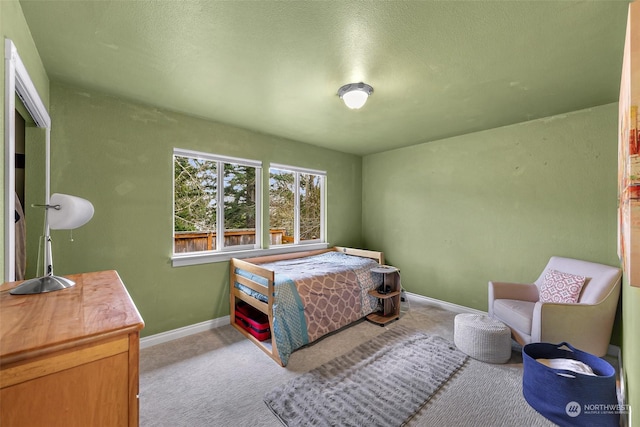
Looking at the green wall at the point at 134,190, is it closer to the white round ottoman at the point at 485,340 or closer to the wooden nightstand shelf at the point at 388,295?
the wooden nightstand shelf at the point at 388,295

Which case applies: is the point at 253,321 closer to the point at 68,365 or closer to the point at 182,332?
the point at 182,332

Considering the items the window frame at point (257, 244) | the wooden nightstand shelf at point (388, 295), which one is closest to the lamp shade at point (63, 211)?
the window frame at point (257, 244)

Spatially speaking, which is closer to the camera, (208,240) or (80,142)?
(80,142)

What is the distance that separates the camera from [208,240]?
3201 millimetres

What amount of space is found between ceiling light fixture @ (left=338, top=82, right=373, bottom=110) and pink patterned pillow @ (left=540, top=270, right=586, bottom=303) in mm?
2514

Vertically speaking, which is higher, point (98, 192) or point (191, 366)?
point (98, 192)

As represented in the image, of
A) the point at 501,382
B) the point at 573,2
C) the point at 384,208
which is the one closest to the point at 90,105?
the point at 573,2

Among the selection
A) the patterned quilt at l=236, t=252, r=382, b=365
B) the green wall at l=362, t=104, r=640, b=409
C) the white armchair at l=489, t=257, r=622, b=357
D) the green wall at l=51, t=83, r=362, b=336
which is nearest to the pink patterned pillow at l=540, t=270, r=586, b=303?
the white armchair at l=489, t=257, r=622, b=357

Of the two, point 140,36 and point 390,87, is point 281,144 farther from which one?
point 140,36

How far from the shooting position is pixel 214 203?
3.20 metres

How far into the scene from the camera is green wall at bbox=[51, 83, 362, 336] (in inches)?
90.4

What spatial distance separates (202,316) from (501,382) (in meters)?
2.88

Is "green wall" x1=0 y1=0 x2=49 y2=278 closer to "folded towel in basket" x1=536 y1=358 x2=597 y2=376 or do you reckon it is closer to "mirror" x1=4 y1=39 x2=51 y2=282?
"mirror" x1=4 y1=39 x2=51 y2=282

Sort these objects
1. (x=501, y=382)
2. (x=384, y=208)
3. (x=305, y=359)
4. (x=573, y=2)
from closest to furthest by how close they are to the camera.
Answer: (x=573, y=2) → (x=501, y=382) → (x=305, y=359) → (x=384, y=208)
